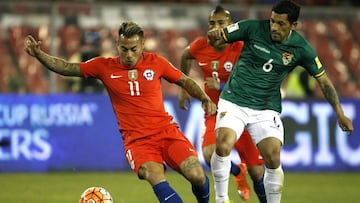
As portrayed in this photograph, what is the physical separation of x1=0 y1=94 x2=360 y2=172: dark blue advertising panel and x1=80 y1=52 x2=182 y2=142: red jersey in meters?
7.01

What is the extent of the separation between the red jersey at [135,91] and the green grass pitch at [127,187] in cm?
282

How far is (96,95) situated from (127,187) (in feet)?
10.0

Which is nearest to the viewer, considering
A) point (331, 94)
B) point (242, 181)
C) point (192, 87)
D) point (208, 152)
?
point (192, 87)

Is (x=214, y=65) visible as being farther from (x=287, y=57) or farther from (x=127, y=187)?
(x=127, y=187)

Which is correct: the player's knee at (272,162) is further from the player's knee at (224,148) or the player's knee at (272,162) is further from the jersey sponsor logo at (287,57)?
the jersey sponsor logo at (287,57)

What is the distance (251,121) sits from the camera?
31.7 feet

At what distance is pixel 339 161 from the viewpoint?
56.4 feet

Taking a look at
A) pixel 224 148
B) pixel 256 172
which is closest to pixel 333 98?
pixel 224 148

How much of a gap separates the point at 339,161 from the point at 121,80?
28.3 ft

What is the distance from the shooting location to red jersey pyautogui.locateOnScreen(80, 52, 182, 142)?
9375 mm

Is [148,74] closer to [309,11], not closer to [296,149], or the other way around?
[296,149]

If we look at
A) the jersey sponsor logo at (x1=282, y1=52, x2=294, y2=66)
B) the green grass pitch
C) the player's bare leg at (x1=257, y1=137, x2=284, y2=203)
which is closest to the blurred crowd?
the green grass pitch

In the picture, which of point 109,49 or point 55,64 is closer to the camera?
point 55,64

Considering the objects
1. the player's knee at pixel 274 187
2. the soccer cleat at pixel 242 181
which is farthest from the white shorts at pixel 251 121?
the soccer cleat at pixel 242 181
